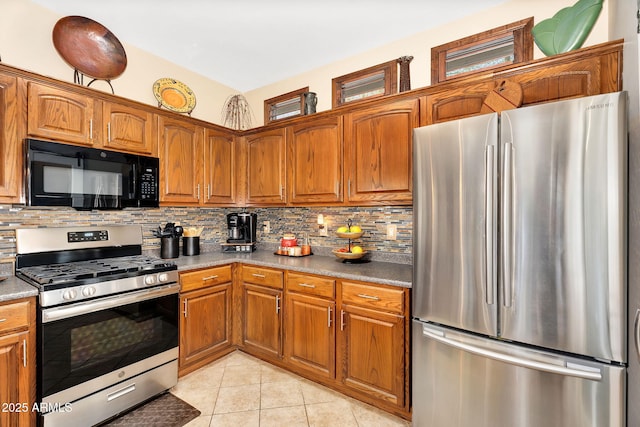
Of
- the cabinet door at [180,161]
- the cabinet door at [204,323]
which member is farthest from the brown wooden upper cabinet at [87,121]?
the cabinet door at [204,323]

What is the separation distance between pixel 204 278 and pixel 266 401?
3.43 ft

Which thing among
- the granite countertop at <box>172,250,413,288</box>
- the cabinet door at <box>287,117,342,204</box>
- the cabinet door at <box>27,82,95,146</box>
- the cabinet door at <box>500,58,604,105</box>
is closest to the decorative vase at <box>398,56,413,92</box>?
the cabinet door at <box>287,117,342,204</box>

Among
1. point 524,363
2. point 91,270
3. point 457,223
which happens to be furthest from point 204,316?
point 524,363

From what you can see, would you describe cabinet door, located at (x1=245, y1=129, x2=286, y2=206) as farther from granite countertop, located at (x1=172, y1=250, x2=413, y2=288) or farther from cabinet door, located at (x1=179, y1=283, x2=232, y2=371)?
cabinet door, located at (x1=179, y1=283, x2=232, y2=371)

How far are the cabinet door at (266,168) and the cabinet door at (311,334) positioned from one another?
1009 mm

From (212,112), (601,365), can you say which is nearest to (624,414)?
(601,365)

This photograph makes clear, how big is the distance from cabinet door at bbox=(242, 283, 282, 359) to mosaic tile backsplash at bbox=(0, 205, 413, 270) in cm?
69

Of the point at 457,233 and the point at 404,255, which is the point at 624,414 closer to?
the point at 457,233

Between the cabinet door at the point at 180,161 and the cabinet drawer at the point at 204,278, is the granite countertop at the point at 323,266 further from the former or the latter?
the cabinet door at the point at 180,161

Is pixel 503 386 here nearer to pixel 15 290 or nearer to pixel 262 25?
pixel 15 290

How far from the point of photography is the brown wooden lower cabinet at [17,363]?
1422 millimetres

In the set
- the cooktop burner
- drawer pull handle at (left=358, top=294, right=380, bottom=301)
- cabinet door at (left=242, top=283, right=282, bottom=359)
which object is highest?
the cooktop burner

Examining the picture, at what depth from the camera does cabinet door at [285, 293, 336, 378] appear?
2068 mm

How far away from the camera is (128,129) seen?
2195 millimetres
